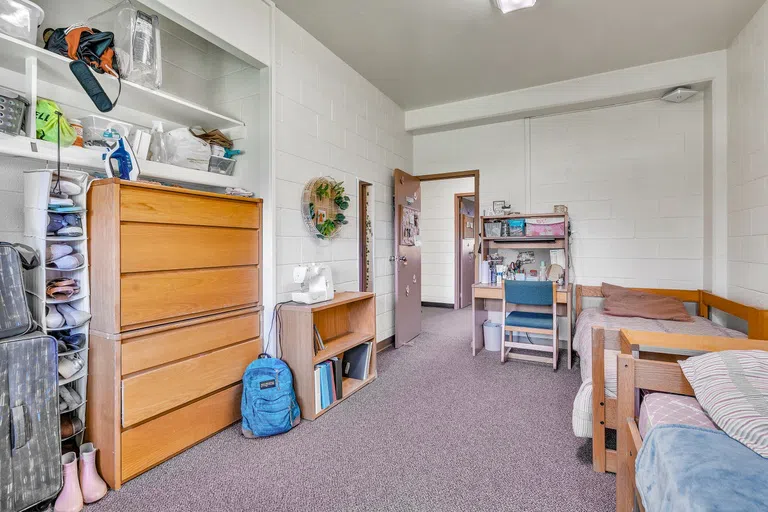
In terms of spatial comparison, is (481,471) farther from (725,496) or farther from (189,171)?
(189,171)

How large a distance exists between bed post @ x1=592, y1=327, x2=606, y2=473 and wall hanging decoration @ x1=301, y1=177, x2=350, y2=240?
2.07 meters

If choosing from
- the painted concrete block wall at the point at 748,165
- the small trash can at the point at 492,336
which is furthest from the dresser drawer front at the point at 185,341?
the painted concrete block wall at the point at 748,165

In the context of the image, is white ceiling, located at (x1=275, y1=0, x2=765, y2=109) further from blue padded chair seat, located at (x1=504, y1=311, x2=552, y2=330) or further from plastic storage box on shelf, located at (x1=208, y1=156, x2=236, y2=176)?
blue padded chair seat, located at (x1=504, y1=311, x2=552, y2=330)

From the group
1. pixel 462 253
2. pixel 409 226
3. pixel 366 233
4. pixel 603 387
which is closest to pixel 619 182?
pixel 409 226

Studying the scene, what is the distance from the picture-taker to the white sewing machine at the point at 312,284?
2.60 metres

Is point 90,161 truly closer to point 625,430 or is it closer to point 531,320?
point 625,430

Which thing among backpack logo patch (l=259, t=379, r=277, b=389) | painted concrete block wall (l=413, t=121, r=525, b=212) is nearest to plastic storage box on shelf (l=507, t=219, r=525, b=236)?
painted concrete block wall (l=413, t=121, r=525, b=212)

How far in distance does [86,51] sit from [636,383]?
9.50ft

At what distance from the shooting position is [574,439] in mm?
2168

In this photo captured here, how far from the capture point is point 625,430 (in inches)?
58.4

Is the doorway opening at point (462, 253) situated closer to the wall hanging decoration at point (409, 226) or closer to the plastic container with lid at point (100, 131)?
the wall hanging decoration at point (409, 226)

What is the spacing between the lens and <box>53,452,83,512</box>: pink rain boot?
1.61m

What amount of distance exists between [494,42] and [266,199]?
7.38 ft

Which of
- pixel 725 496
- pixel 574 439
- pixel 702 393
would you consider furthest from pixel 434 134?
pixel 725 496
